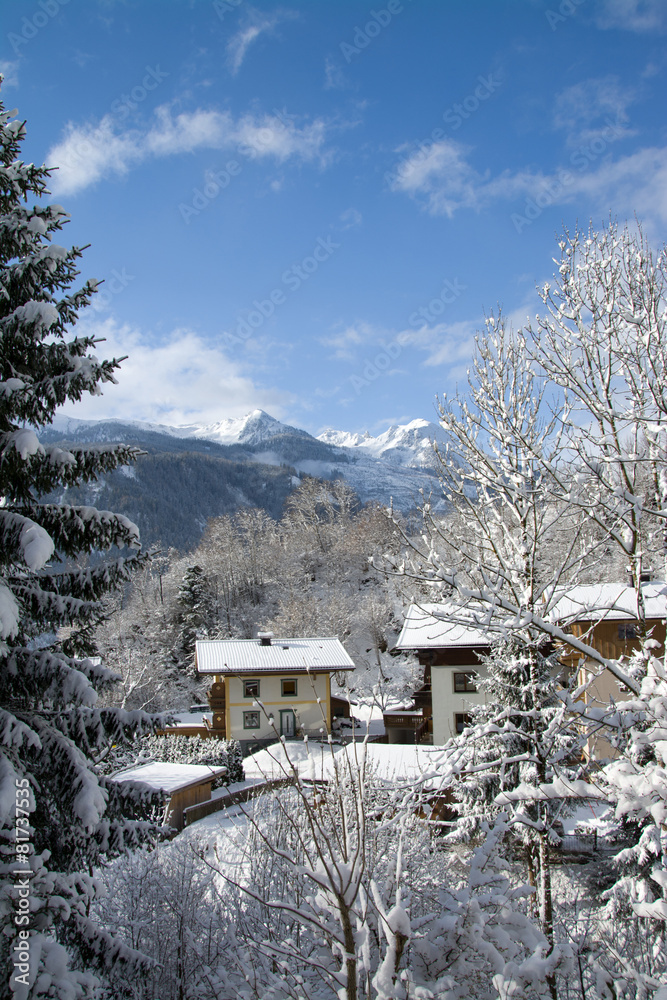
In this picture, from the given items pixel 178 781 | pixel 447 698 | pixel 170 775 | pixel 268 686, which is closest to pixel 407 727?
pixel 447 698

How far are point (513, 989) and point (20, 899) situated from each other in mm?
4232

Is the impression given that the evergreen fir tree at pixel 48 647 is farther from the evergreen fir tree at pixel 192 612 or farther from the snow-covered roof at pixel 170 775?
the evergreen fir tree at pixel 192 612

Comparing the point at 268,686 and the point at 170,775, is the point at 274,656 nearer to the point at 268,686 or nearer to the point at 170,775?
the point at 268,686

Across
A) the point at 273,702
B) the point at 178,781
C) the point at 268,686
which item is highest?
the point at 178,781

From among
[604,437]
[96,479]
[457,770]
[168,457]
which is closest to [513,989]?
[457,770]

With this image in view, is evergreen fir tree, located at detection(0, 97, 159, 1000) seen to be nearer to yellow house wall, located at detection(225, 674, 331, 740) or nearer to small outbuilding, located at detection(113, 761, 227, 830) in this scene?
small outbuilding, located at detection(113, 761, 227, 830)

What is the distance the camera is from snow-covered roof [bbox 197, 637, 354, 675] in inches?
1222

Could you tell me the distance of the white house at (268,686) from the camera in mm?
30641

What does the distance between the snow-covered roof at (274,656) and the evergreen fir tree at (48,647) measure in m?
23.9

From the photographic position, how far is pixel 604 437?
717 centimetres

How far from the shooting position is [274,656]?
33000 mm

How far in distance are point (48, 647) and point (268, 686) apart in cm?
2661

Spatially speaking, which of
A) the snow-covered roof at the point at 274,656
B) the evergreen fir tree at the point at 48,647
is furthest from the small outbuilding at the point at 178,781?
the evergreen fir tree at the point at 48,647

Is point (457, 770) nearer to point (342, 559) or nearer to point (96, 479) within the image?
point (96, 479)
